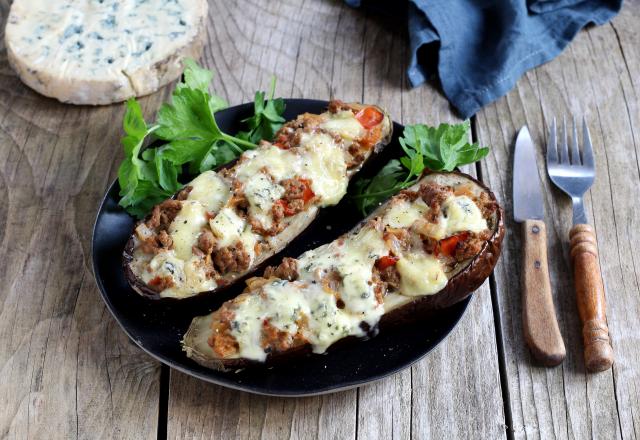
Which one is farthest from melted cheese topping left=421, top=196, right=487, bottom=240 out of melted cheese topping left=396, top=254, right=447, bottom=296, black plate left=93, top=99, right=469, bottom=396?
black plate left=93, top=99, right=469, bottom=396

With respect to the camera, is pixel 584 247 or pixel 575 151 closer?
pixel 584 247

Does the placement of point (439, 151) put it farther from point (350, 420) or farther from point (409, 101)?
point (350, 420)

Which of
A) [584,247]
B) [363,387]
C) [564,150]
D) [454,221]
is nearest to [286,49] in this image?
[564,150]

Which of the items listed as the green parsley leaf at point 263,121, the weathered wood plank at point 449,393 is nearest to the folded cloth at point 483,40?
the green parsley leaf at point 263,121

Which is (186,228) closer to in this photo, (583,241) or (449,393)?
(449,393)

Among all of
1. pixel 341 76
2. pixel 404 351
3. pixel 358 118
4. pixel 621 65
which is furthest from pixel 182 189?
pixel 621 65

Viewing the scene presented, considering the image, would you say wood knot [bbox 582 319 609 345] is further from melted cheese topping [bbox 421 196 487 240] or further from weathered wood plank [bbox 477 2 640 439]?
melted cheese topping [bbox 421 196 487 240]

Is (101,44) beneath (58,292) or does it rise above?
above
